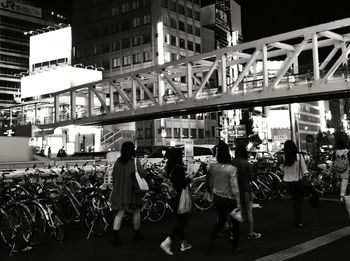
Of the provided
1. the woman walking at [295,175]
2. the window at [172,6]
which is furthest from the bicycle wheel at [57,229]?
the window at [172,6]

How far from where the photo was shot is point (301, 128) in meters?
119

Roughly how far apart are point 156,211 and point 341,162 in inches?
195

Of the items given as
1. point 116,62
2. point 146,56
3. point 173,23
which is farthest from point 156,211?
point 116,62

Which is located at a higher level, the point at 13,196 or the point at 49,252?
the point at 13,196

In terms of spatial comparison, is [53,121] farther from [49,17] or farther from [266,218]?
[49,17]

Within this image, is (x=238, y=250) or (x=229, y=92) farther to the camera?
(x=229, y=92)

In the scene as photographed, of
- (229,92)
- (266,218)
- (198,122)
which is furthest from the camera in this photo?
(198,122)

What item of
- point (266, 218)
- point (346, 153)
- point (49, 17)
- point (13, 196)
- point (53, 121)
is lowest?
point (266, 218)

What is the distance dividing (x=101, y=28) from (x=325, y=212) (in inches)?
3128

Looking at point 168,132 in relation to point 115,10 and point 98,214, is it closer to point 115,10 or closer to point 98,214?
point 115,10

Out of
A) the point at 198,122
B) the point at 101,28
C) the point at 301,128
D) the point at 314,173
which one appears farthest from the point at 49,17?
the point at 314,173

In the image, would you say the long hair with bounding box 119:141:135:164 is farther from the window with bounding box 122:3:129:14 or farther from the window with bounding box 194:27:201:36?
the window with bounding box 194:27:201:36

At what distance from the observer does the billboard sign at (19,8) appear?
333ft

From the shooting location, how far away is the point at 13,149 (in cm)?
2850
